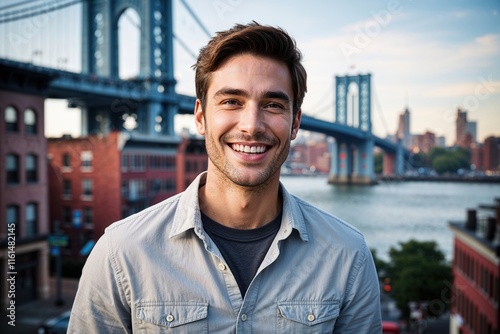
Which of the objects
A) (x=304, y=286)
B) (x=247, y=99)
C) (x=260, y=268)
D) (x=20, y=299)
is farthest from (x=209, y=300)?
(x=20, y=299)

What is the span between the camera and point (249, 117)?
71.5 inches

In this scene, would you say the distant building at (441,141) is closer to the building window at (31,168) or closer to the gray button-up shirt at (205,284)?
the building window at (31,168)

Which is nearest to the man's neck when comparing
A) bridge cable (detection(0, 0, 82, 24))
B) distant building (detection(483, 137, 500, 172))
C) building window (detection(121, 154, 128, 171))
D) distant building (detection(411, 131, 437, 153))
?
building window (detection(121, 154, 128, 171))

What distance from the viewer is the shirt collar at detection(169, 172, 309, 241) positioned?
179cm

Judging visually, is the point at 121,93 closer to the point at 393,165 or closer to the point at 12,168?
the point at 12,168

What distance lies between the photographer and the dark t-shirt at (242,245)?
1851 mm

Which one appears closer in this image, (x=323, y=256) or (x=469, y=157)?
(x=323, y=256)

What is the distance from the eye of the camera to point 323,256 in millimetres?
1881

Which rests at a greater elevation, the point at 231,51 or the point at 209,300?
the point at 231,51

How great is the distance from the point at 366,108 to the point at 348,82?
3.10 m

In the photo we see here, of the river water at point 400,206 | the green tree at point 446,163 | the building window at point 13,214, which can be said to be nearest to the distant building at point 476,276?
the river water at point 400,206

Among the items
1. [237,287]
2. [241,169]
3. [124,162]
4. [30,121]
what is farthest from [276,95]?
[124,162]

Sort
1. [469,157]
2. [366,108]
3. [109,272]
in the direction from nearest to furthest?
[109,272]
[469,157]
[366,108]

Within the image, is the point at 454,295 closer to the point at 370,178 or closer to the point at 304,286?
the point at 304,286
